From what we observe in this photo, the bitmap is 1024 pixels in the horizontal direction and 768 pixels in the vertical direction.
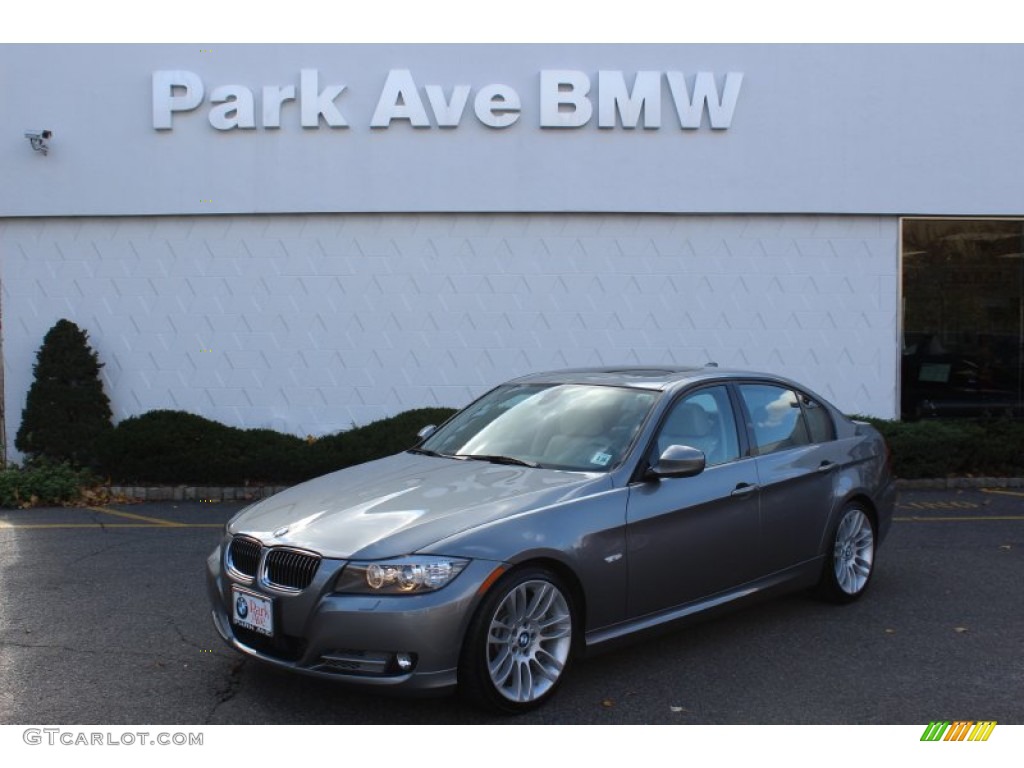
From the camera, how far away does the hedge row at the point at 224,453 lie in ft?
36.4

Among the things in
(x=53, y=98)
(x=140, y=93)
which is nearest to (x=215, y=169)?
(x=140, y=93)

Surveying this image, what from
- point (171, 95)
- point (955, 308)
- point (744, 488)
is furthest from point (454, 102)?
point (744, 488)

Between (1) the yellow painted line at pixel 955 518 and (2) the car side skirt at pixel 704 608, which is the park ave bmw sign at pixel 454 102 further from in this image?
(2) the car side skirt at pixel 704 608

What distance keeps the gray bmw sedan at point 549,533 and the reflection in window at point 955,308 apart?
21.2 ft

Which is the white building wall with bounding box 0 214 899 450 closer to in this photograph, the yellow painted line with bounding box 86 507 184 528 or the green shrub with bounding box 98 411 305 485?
the green shrub with bounding box 98 411 305 485

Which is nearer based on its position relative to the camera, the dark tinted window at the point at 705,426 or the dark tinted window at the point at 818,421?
the dark tinted window at the point at 705,426

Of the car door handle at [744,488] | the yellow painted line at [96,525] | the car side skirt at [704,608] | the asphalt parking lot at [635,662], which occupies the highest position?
the car door handle at [744,488]

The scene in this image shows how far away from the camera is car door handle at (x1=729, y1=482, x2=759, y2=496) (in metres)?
5.70

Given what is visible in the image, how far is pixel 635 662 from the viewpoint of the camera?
537 centimetres
